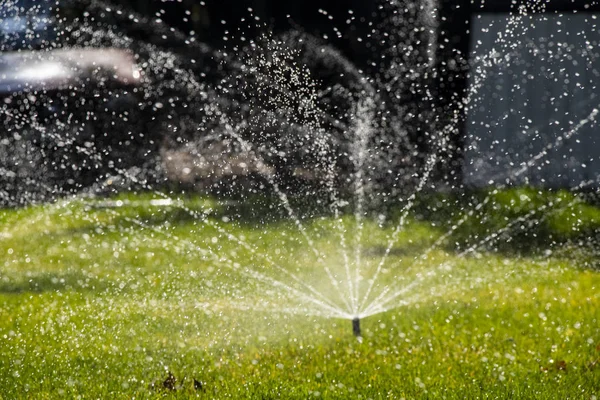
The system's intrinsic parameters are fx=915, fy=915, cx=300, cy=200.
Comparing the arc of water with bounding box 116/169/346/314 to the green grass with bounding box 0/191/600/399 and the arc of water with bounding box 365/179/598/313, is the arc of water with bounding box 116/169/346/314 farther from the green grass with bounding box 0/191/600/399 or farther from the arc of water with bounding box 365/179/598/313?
the arc of water with bounding box 365/179/598/313

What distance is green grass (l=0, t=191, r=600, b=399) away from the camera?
3.28 m

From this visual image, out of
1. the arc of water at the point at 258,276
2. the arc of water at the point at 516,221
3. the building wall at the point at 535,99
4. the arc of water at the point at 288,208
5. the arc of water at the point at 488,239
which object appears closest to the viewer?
the arc of water at the point at 258,276

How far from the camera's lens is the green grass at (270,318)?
328cm

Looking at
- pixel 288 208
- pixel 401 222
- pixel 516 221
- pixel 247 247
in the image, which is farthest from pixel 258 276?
pixel 516 221

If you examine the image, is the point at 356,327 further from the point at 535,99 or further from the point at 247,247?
the point at 535,99

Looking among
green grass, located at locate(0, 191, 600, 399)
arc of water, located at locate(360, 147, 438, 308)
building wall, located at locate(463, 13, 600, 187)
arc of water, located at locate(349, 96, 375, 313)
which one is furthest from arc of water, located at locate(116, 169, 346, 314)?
building wall, located at locate(463, 13, 600, 187)

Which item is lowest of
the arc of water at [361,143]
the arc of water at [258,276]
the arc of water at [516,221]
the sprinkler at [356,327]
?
the sprinkler at [356,327]

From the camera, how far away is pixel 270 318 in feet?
13.6

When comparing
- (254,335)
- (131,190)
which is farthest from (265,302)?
(131,190)

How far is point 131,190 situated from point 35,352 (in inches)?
173

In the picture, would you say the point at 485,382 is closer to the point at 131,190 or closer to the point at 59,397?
the point at 59,397

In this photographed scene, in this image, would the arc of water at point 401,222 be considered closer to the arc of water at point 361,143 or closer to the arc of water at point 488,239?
the arc of water at point 488,239

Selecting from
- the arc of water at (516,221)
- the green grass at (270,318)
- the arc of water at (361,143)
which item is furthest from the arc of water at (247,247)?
the arc of water at (516,221)

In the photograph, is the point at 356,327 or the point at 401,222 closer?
the point at 356,327
